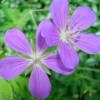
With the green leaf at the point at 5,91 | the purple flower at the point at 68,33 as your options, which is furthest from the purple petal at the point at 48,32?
the green leaf at the point at 5,91

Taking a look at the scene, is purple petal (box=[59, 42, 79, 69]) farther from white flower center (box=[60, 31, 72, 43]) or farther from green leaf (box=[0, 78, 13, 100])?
green leaf (box=[0, 78, 13, 100])

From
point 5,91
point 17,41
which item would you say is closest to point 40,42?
point 17,41

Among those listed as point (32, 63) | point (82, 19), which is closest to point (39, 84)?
point (32, 63)

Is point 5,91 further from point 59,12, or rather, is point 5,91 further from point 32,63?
point 59,12

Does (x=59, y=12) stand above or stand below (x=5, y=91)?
above

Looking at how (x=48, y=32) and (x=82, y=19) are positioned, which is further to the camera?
(x=82, y=19)

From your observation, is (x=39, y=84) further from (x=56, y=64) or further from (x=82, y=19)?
(x=82, y=19)
